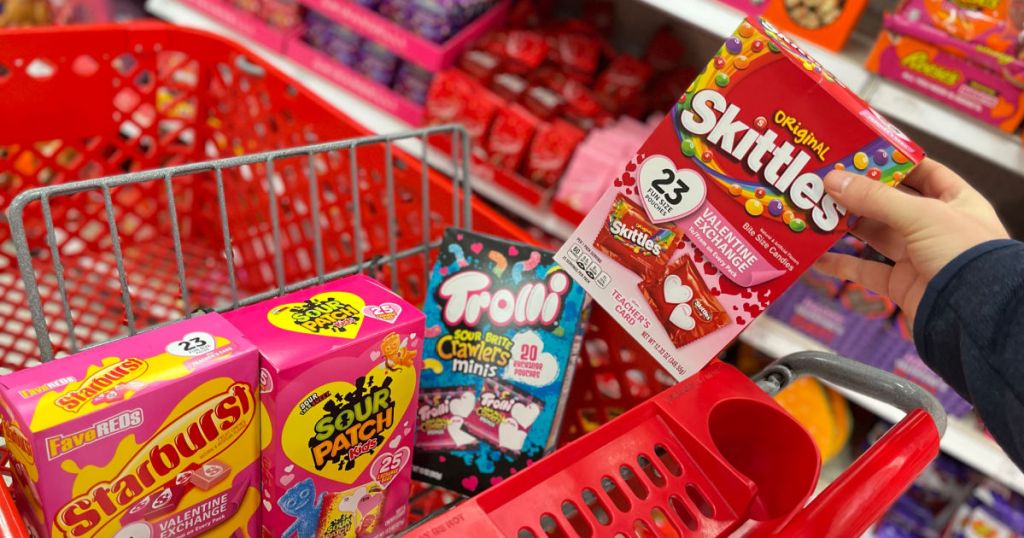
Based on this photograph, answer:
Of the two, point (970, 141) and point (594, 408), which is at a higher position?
point (970, 141)

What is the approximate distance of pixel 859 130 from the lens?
656 mm

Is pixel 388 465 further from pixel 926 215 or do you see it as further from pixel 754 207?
pixel 926 215

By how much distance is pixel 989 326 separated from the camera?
1.97 ft

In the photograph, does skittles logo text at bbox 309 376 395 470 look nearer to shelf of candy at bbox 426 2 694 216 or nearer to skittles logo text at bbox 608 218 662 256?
skittles logo text at bbox 608 218 662 256

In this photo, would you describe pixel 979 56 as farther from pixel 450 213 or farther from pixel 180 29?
pixel 180 29

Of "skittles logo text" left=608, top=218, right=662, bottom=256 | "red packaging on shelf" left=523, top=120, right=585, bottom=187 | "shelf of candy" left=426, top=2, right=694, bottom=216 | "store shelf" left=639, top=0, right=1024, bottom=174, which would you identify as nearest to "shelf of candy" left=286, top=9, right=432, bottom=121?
"shelf of candy" left=426, top=2, right=694, bottom=216

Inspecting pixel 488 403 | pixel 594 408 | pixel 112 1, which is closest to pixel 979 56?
pixel 594 408

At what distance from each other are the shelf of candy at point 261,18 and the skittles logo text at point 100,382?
1.48 meters

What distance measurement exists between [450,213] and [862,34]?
1190 mm

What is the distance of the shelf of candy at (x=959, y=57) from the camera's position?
3.98 feet

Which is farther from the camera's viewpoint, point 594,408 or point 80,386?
point 594,408

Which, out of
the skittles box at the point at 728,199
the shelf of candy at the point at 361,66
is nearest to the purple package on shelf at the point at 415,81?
the shelf of candy at the point at 361,66

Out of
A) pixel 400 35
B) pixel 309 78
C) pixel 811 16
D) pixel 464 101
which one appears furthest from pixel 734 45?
pixel 309 78

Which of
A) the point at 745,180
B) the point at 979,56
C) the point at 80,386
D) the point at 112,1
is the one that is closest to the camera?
the point at 80,386
